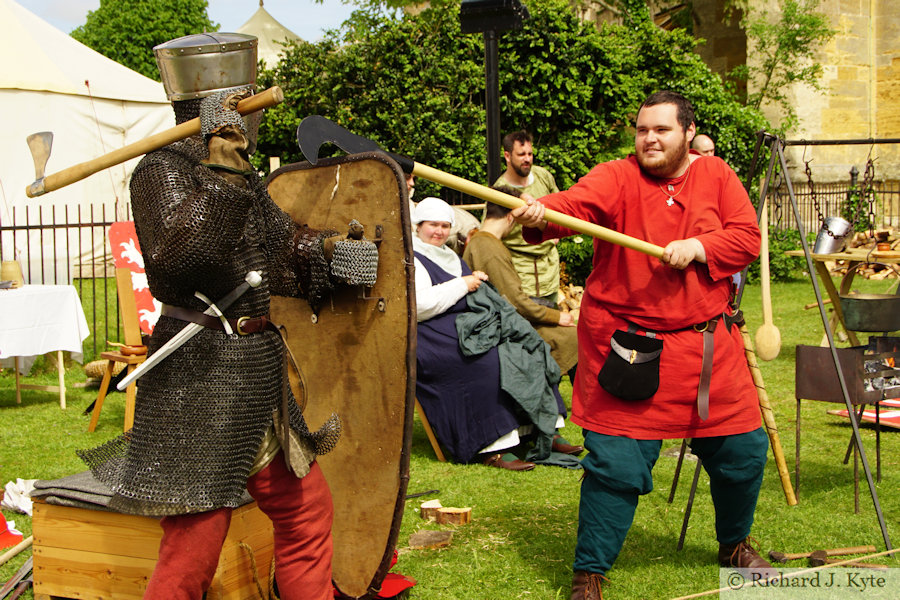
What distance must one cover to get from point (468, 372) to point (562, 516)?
109 centimetres

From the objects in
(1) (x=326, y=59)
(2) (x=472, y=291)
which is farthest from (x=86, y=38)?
(2) (x=472, y=291)

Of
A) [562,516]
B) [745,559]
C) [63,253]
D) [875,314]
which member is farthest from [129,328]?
[63,253]

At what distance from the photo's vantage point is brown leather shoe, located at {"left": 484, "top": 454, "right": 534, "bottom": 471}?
15.0ft

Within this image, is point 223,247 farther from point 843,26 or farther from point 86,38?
point 86,38

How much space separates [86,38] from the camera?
2578 cm

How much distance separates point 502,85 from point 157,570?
29.0ft

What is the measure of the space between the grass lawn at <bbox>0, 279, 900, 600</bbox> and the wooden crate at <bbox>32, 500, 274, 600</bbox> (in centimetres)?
47

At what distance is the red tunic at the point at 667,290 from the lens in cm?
286

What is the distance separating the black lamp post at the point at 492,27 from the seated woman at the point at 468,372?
104cm

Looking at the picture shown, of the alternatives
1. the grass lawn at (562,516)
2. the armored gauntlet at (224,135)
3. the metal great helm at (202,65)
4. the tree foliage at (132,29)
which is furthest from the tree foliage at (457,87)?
the tree foliage at (132,29)

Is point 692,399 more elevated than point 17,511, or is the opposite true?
point 692,399

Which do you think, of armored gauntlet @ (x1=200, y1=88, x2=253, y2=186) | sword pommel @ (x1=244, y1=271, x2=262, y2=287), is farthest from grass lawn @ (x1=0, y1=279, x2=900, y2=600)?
armored gauntlet @ (x1=200, y1=88, x2=253, y2=186)

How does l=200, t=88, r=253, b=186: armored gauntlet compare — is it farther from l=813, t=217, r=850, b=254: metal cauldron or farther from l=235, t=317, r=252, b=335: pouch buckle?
l=813, t=217, r=850, b=254: metal cauldron

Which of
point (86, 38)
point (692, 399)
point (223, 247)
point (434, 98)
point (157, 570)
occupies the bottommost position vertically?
point (157, 570)
